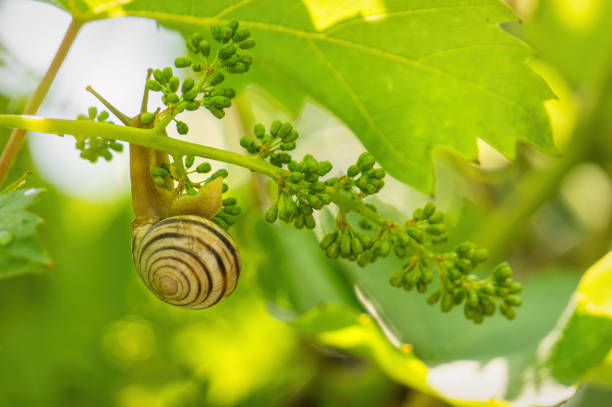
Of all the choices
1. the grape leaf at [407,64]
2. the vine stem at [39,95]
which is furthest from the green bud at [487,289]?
the vine stem at [39,95]

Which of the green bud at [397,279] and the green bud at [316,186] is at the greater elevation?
the green bud at [316,186]

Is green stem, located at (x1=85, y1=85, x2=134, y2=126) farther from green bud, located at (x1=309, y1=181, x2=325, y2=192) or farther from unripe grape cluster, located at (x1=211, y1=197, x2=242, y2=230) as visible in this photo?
green bud, located at (x1=309, y1=181, x2=325, y2=192)

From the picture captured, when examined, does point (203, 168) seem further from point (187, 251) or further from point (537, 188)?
point (537, 188)

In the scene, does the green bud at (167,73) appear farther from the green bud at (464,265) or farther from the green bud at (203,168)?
the green bud at (464,265)

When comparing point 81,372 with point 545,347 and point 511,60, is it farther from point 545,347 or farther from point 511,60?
point 511,60

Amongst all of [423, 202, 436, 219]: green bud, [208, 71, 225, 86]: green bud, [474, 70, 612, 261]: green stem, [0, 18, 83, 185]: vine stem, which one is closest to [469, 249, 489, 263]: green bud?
[423, 202, 436, 219]: green bud

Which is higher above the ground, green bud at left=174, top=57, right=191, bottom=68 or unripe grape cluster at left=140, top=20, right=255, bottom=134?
green bud at left=174, top=57, right=191, bottom=68

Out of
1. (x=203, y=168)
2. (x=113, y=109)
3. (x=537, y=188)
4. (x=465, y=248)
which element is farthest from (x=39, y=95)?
(x=537, y=188)
